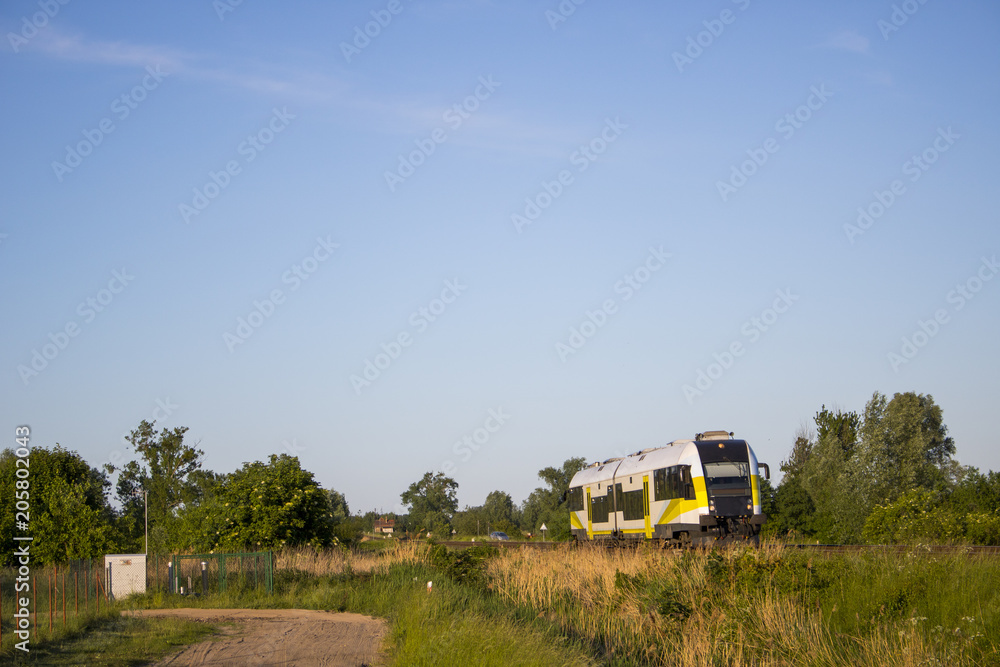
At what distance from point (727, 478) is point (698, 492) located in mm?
1096

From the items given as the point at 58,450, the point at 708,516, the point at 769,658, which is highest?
the point at 58,450

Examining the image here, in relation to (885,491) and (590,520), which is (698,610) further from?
(885,491)

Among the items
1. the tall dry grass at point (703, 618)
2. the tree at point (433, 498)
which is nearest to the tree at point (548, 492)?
the tree at point (433, 498)

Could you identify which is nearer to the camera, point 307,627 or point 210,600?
point 307,627

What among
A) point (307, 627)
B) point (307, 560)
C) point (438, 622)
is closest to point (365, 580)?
point (307, 560)

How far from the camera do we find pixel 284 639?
1847cm

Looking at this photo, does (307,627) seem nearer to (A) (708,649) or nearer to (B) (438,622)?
(B) (438,622)

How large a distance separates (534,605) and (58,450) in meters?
26.8

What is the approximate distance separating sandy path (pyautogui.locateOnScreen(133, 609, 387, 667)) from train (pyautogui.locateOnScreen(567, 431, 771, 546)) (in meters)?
9.74

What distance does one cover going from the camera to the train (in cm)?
2800

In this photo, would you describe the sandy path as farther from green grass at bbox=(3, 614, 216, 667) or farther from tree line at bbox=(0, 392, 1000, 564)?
tree line at bbox=(0, 392, 1000, 564)

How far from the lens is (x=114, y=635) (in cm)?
1827

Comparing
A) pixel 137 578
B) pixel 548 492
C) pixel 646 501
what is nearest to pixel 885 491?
pixel 646 501

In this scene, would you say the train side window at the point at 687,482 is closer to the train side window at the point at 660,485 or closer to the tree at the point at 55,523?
the train side window at the point at 660,485
